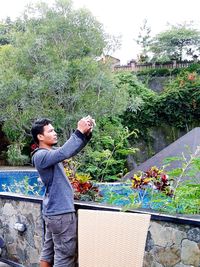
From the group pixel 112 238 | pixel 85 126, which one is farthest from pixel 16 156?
pixel 112 238

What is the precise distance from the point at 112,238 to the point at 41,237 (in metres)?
1.48

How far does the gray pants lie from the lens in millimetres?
2893

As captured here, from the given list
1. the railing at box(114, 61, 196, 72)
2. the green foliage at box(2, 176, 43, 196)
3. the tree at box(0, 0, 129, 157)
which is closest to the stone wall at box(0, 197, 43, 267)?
the green foliage at box(2, 176, 43, 196)

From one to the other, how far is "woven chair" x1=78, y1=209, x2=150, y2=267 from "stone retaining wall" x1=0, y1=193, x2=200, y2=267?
526mm

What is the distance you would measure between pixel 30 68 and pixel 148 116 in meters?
4.92

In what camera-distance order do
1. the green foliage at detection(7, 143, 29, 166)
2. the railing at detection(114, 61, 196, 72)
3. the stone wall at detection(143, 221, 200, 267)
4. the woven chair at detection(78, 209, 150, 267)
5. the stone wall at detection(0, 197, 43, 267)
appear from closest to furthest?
the woven chair at detection(78, 209, 150, 267) < the stone wall at detection(143, 221, 200, 267) < the stone wall at detection(0, 197, 43, 267) < the green foliage at detection(7, 143, 29, 166) < the railing at detection(114, 61, 196, 72)

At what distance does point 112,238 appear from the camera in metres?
2.34

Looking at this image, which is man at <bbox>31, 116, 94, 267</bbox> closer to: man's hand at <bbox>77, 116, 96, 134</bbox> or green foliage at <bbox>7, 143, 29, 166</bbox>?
man's hand at <bbox>77, 116, 96, 134</bbox>

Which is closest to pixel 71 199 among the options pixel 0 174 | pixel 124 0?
pixel 0 174

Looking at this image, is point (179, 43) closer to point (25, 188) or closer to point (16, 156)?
point (16, 156)

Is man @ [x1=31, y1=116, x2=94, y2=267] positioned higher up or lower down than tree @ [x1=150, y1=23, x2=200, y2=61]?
lower down

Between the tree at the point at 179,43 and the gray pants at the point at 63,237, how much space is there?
719 inches

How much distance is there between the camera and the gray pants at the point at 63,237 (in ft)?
9.49

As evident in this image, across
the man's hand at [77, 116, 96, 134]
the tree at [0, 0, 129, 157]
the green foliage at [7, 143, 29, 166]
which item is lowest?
the green foliage at [7, 143, 29, 166]
